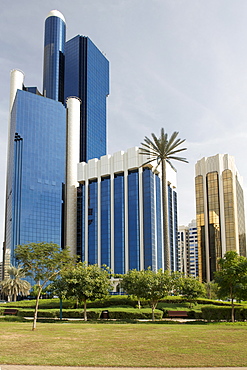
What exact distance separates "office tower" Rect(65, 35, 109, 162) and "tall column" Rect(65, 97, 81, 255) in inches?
430

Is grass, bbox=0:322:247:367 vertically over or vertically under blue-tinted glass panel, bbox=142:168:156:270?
under

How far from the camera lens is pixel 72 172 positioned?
371 ft

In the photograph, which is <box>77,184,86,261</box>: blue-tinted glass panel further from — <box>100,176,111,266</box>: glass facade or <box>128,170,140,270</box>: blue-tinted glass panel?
<box>128,170,140,270</box>: blue-tinted glass panel

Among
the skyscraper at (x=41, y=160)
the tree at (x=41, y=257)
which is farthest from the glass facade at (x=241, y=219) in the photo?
the tree at (x=41, y=257)

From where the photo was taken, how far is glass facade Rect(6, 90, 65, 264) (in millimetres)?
102625

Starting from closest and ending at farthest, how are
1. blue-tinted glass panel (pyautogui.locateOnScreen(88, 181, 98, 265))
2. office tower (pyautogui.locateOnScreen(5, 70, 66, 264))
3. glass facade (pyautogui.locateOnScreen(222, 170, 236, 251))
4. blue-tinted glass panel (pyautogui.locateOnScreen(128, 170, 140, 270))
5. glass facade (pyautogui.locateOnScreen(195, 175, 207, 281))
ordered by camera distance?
blue-tinted glass panel (pyautogui.locateOnScreen(128, 170, 140, 270)) < blue-tinted glass panel (pyautogui.locateOnScreen(88, 181, 98, 265)) < office tower (pyautogui.locateOnScreen(5, 70, 66, 264)) < glass facade (pyautogui.locateOnScreen(222, 170, 236, 251)) < glass facade (pyautogui.locateOnScreen(195, 175, 207, 281))

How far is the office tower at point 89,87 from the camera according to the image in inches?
5295

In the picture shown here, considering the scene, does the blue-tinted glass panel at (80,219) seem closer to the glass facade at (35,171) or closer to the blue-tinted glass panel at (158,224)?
the glass facade at (35,171)

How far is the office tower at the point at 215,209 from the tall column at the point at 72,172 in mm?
44501

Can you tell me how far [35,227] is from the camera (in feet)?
339

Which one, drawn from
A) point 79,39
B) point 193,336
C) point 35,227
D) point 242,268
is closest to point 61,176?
point 35,227

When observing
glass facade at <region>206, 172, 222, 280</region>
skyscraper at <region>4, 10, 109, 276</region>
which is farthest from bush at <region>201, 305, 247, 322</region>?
glass facade at <region>206, 172, 222, 280</region>

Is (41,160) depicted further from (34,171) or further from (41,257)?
(41,257)

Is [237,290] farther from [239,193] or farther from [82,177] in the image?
[239,193]
